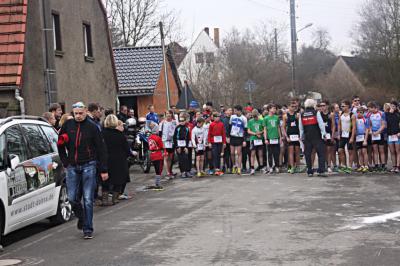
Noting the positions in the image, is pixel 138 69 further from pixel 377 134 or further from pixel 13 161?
pixel 13 161

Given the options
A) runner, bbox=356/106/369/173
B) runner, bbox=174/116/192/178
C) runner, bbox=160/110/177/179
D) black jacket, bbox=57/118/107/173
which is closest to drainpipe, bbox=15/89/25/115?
runner, bbox=160/110/177/179

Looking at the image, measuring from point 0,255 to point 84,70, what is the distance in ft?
47.2

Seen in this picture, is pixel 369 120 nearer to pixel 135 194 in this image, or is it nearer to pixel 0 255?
pixel 135 194

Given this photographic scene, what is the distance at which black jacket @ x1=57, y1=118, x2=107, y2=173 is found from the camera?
954 cm

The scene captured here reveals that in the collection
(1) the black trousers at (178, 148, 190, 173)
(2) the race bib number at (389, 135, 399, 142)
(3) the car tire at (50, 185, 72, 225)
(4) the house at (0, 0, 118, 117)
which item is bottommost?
(3) the car tire at (50, 185, 72, 225)

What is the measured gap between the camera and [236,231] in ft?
30.8

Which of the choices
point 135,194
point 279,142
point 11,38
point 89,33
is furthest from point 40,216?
point 89,33

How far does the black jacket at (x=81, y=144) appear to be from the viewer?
954 cm

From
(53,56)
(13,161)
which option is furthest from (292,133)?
(13,161)

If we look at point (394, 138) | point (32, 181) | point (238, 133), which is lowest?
point (32, 181)

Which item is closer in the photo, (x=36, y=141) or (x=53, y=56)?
(x=36, y=141)

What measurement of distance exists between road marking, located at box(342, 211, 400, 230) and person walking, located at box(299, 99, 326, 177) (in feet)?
20.2

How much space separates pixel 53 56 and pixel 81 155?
279 inches

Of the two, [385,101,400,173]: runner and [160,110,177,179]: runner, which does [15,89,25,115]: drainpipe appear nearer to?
[160,110,177,179]: runner
